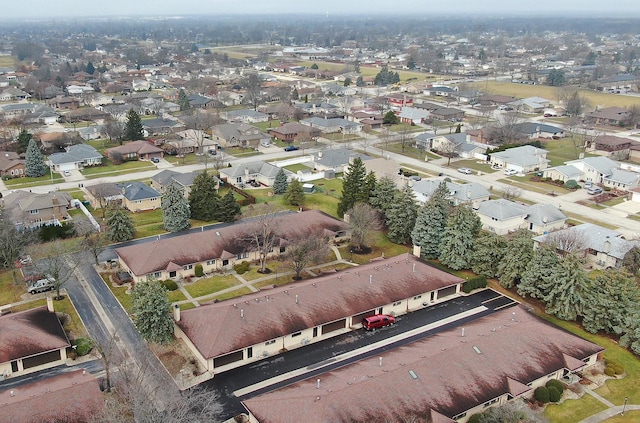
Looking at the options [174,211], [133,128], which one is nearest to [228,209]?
[174,211]

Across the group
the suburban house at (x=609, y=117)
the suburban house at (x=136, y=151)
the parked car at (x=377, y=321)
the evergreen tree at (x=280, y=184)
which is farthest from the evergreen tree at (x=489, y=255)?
the suburban house at (x=609, y=117)

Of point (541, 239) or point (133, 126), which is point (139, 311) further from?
point (133, 126)

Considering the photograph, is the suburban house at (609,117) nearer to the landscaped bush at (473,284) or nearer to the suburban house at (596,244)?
the suburban house at (596,244)

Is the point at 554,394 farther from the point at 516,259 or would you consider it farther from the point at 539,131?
the point at 539,131

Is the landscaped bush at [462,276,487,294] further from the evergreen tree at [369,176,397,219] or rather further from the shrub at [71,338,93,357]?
the shrub at [71,338,93,357]

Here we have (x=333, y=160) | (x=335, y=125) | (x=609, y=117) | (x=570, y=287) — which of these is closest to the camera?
(x=570, y=287)

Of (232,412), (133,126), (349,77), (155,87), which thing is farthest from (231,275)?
(349,77)
